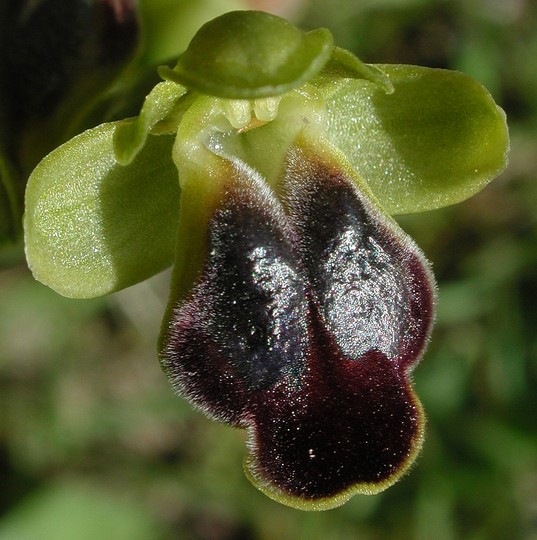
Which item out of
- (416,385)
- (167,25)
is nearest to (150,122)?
(167,25)

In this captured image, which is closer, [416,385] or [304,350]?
[304,350]

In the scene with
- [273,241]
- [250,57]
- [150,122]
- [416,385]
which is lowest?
[416,385]

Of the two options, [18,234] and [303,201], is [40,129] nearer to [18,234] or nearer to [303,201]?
[18,234]

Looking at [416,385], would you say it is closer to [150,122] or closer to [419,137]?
[419,137]

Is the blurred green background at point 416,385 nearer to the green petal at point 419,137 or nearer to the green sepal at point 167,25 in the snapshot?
the green sepal at point 167,25

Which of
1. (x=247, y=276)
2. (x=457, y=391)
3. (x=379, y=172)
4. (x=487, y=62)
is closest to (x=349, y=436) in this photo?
(x=247, y=276)

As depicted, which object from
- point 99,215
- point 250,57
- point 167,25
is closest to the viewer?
point 250,57
